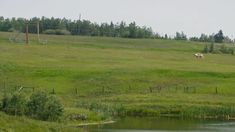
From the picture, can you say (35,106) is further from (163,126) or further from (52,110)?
(163,126)

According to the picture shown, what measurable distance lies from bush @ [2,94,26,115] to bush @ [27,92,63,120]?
46.7 inches

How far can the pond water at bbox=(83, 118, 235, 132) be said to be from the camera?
71.1 m

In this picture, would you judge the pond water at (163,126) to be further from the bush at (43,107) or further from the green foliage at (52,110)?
the bush at (43,107)

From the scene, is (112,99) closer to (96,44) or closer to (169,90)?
(169,90)

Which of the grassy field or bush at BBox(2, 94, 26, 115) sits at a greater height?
bush at BBox(2, 94, 26, 115)

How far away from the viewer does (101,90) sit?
348 ft

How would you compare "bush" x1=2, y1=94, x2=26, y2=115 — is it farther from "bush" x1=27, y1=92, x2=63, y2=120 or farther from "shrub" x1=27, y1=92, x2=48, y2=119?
"bush" x1=27, y1=92, x2=63, y2=120

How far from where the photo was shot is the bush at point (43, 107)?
64.3 metres

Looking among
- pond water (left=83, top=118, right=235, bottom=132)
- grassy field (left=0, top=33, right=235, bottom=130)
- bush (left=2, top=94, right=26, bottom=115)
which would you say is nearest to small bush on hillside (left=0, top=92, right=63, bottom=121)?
bush (left=2, top=94, right=26, bottom=115)

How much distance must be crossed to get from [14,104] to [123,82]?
4990 centimetres

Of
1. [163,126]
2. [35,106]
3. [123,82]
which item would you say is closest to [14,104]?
[35,106]

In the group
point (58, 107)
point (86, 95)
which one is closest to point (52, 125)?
point (58, 107)

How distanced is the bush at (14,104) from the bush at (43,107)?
119cm

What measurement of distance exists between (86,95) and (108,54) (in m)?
56.8
